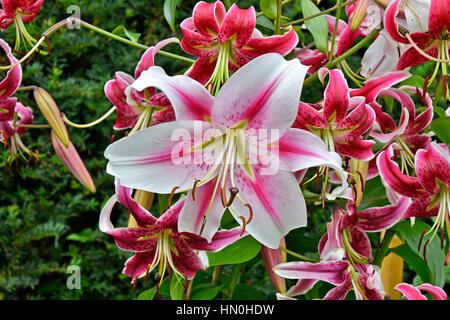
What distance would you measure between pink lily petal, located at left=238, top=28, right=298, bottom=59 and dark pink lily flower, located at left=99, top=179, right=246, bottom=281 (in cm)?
14

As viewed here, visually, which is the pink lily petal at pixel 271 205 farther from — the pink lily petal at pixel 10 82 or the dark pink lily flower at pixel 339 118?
the pink lily petal at pixel 10 82

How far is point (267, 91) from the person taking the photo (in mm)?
365

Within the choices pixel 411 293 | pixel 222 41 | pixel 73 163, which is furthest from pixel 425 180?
pixel 73 163

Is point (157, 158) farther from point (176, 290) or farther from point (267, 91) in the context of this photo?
point (176, 290)

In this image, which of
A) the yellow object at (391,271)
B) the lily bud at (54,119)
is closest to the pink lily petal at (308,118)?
the lily bud at (54,119)

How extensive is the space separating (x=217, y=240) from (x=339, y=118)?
6.0 inches

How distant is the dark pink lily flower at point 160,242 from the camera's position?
452 millimetres

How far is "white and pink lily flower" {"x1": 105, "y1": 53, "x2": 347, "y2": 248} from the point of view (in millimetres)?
362

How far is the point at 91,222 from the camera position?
4.43ft

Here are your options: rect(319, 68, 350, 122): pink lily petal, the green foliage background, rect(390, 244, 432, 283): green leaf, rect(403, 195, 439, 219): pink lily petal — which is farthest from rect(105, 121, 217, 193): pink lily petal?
the green foliage background

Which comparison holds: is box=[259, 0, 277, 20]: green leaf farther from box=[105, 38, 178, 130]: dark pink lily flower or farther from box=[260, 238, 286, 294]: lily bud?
box=[260, 238, 286, 294]: lily bud
